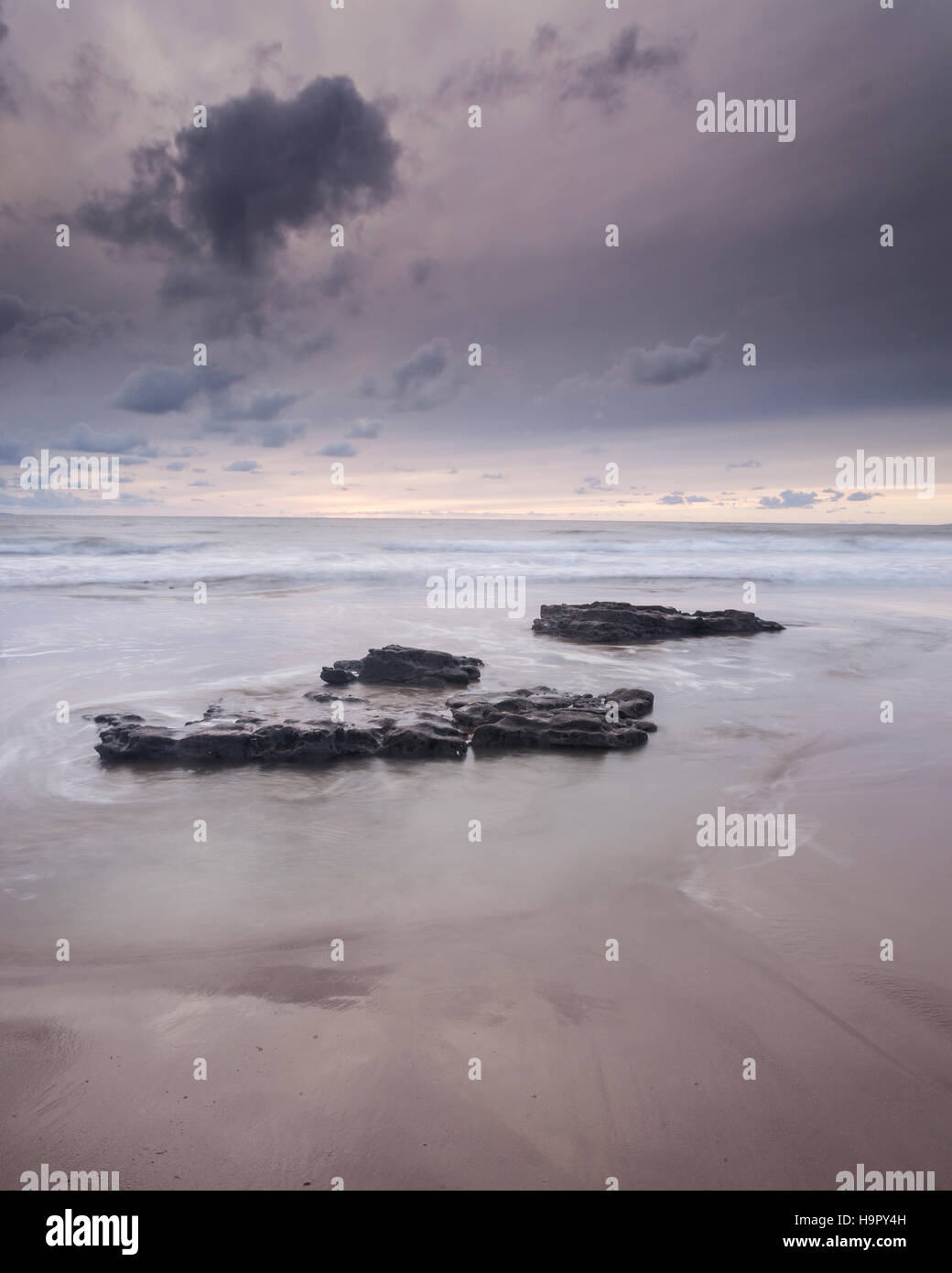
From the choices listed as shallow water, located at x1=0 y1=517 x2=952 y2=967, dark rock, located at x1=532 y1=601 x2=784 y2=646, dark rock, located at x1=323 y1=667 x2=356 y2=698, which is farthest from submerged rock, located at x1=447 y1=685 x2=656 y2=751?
dark rock, located at x1=532 y1=601 x2=784 y2=646

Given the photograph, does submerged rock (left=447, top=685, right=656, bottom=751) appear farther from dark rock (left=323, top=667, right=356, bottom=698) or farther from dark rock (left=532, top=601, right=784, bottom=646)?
dark rock (left=532, top=601, right=784, bottom=646)

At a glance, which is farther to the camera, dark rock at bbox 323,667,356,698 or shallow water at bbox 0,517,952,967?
dark rock at bbox 323,667,356,698

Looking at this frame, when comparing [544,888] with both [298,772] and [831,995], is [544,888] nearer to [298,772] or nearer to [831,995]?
[831,995]

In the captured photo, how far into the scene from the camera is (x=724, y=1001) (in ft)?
9.71

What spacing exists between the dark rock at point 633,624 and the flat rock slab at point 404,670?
3.66m

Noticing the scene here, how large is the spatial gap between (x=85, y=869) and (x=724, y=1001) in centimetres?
344

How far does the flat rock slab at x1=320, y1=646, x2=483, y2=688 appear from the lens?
8766 millimetres

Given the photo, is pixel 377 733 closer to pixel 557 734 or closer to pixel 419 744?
pixel 419 744

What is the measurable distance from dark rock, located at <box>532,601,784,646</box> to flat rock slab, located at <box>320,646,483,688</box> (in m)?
3.66

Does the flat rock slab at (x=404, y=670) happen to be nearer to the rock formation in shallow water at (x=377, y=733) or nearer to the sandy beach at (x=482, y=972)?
the rock formation in shallow water at (x=377, y=733)

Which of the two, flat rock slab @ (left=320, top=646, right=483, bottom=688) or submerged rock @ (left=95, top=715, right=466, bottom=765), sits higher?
flat rock slab @ (left=320, top=646, right=483, bottom=688)

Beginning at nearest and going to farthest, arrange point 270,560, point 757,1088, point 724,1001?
1. point 757,1088
2. point 724,1001
3. point 270,560

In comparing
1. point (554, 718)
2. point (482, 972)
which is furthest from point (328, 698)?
point (482, 972)

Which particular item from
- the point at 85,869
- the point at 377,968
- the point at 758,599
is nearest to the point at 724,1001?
the point at 377,968
